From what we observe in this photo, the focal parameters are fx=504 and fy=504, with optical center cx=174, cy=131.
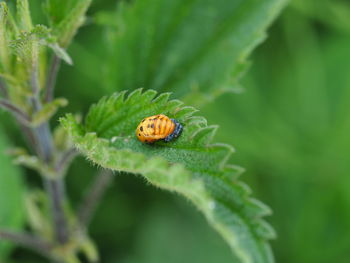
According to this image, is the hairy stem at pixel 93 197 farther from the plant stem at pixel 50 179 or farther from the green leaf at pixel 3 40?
the green leaf at pixel 3 40

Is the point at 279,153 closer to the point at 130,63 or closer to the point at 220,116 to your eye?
the point at 220,116

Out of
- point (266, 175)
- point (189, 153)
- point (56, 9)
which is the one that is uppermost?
point (266, 175)

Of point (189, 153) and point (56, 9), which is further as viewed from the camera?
point (56, 9)

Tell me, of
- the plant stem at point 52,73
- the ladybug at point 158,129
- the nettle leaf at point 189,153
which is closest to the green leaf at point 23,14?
the plant stem at point 52,73

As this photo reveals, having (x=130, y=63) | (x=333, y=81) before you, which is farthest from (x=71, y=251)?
(x=333, y=81)

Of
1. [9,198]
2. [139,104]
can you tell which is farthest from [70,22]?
[9,198]

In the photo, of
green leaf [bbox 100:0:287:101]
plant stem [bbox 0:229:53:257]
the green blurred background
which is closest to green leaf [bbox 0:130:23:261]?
plant stem [bbox 0:229:53:257]

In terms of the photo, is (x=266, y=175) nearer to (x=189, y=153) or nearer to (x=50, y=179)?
(x=50, y=179)

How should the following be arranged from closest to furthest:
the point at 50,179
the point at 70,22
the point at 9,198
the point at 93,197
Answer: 1. the point at 70,22
2. the point at 50,179
3. the point at 93,197
4. the point at 9,198
